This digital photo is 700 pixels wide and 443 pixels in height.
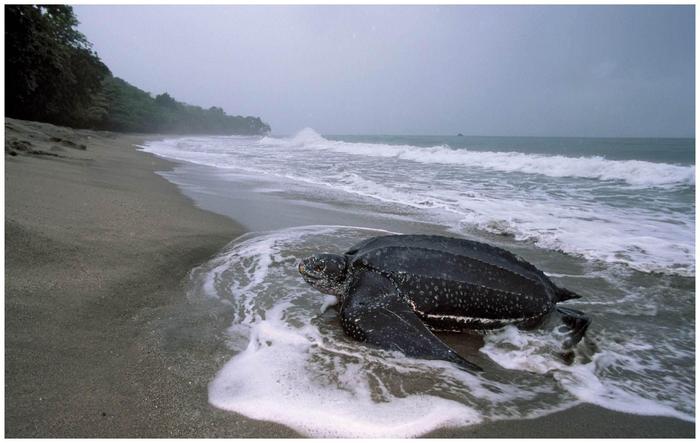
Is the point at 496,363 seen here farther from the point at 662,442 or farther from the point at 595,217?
the point at 595,217

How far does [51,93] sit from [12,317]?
20.7 metres

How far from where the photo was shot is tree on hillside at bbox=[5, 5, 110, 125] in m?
11.3

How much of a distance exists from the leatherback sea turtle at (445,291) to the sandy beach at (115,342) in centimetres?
61

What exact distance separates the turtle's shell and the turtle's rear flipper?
0.12 meters

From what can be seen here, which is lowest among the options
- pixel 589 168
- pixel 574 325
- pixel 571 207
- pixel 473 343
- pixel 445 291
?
pixel 473 343

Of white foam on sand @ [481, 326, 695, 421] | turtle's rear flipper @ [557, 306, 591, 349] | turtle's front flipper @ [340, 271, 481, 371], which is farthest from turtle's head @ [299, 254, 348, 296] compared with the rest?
turtle's rear flipper @ [557, 306, 591, 349]

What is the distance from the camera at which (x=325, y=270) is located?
2.17 m

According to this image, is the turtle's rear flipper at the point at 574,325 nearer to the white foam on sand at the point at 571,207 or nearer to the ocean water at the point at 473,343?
the ocean water at the point at 473,343

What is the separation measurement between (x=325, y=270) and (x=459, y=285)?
802mm

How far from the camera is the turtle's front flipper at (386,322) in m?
1.65

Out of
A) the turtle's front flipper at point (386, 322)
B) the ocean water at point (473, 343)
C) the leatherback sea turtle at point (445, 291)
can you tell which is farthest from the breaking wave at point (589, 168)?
the turtle's front flipper at point (386, 322)

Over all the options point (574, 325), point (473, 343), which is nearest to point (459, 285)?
point (473, 343)

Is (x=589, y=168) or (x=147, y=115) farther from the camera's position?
(x=147, y=115)

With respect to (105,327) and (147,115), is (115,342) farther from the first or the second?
(147,115)
